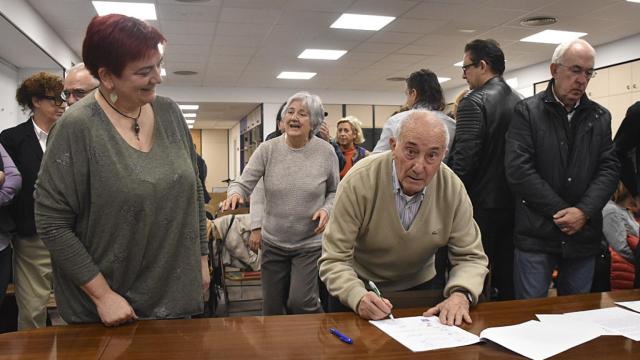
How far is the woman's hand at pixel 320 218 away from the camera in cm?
268

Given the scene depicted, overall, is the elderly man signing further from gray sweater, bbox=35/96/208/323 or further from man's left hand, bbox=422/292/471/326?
gray sweater, bbox=35/96/208/323

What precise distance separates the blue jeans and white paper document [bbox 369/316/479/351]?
1042mm

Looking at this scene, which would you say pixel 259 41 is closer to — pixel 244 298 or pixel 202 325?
pixel 244 298

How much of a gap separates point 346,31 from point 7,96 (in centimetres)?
450

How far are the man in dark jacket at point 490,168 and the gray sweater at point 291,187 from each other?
72 cm

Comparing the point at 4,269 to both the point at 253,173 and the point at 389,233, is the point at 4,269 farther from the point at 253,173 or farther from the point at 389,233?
the point at 389,233

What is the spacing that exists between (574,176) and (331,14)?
15.2 feet

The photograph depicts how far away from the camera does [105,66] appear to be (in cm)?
140

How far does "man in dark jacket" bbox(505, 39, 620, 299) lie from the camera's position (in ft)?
7.78

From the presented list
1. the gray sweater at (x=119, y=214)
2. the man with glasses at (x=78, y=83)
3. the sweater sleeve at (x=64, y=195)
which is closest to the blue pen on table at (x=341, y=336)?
the gray sweater at (x=119, y=214)

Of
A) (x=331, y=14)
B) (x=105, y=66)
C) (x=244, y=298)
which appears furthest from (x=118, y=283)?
(x=331, y=14)

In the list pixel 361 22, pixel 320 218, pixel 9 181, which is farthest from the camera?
pixel 361 22

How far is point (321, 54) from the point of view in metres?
8.83

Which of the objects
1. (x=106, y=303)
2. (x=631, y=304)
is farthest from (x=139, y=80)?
(x=631, y=304)
